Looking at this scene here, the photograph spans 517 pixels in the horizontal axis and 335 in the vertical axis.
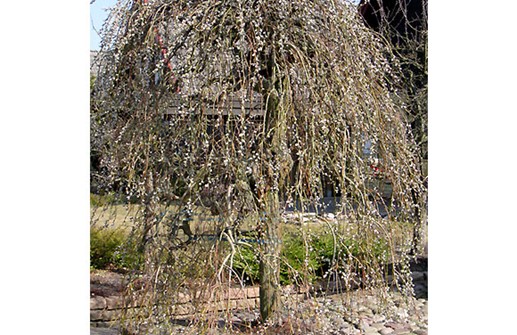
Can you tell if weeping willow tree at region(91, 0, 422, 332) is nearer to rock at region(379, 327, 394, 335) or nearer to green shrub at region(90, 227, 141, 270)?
rock at region(379, 327, 394, 335)

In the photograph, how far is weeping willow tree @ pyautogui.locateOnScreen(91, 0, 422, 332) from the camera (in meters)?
2.18

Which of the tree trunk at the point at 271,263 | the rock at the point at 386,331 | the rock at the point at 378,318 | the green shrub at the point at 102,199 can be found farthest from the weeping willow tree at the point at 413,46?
the green shrub at the point at 102,199

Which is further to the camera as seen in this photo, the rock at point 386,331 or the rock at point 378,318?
the rock at point 378,318

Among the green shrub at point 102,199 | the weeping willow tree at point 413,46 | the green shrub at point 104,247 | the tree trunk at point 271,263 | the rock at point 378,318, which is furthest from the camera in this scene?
the weeping willow tree at point 413,46

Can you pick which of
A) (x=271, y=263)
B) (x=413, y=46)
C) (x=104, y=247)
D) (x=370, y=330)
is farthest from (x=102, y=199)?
(x=413, y=46)

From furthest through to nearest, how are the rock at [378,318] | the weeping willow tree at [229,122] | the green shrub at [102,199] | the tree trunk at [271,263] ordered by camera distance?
the rock at [378,318] < the green shrub at [102,199] < the tree trunk at [271,263] < the weeping willow tree at [229,122]

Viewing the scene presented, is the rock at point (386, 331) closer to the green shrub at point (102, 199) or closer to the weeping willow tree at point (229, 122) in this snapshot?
the weeping willow tree at point (229, 122)

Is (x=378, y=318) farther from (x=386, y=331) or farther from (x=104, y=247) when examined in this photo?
(x=104, y=247)

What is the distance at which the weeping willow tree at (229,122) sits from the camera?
2176mm

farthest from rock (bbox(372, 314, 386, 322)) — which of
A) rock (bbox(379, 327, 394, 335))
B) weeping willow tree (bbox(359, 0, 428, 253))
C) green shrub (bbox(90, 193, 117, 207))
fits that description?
green shrub (bbox(90, 193, 117, 207))

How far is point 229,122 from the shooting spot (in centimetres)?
217
